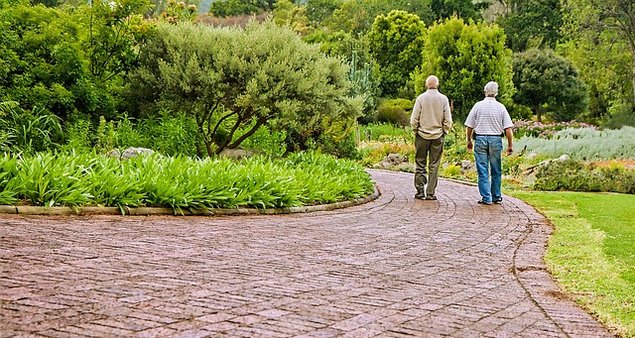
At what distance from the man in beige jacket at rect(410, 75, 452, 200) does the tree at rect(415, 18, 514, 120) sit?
55.1 ft

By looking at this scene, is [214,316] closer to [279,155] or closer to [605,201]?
[605,201]

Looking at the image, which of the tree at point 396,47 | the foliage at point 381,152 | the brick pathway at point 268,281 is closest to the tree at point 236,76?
the brick pathway at point 268,281

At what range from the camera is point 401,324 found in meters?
3.79

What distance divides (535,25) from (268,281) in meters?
47.5

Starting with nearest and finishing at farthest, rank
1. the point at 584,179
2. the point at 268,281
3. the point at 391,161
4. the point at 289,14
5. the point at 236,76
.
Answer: the point at 268,281
the point at 236,76
the point at 584,179
the point at 391,161
the point at 289,14

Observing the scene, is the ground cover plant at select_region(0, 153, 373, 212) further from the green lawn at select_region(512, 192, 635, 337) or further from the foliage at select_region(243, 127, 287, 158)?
the foliage at select_region(243, 127, 287, 158)

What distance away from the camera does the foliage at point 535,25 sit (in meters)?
48.1

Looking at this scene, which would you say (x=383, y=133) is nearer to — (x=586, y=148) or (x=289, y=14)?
(x=586, y=148)

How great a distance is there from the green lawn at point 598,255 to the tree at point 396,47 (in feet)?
94.1

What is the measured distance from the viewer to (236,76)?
466 inches

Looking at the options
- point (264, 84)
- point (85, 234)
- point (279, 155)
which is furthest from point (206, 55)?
point (85, 234)

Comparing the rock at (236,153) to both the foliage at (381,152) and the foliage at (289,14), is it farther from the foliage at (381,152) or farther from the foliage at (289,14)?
the foliage at (289,14)

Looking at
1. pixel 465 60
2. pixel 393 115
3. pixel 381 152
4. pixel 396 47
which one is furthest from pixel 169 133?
pixel 396 47

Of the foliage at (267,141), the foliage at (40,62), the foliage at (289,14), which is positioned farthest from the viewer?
the foliage at (289,14)
